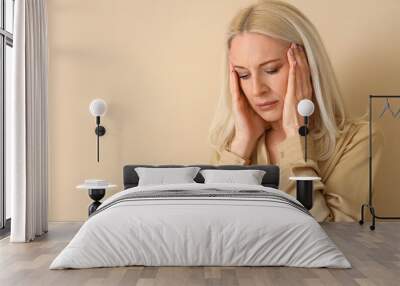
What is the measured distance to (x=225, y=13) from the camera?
24.9 ft

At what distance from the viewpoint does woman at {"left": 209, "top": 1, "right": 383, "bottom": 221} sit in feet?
23.9

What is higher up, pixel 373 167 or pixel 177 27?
pixel 177 27

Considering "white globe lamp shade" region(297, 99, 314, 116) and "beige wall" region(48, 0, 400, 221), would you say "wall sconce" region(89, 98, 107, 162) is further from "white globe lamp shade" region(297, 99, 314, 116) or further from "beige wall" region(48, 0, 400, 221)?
"white globe lamp shade" region(297, 99, 314, 116)

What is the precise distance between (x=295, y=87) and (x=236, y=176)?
1304 millimetres

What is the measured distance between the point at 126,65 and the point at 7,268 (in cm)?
357

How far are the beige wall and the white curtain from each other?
865mm

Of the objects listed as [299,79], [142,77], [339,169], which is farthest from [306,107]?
[142,77]

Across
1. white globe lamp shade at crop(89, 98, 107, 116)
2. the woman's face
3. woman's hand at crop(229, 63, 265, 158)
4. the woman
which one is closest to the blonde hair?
the woman

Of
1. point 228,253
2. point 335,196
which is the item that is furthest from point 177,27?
point 228,253

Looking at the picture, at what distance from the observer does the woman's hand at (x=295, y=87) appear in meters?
7.26

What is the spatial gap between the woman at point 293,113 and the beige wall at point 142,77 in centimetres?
33

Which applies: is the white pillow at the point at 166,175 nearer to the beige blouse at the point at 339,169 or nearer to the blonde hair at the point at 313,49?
the beige blouse at the point at 339,169

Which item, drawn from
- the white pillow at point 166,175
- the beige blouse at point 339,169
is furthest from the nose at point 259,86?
the white pillow at point 166,175

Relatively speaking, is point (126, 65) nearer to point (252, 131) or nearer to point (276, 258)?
point (252, 131)
